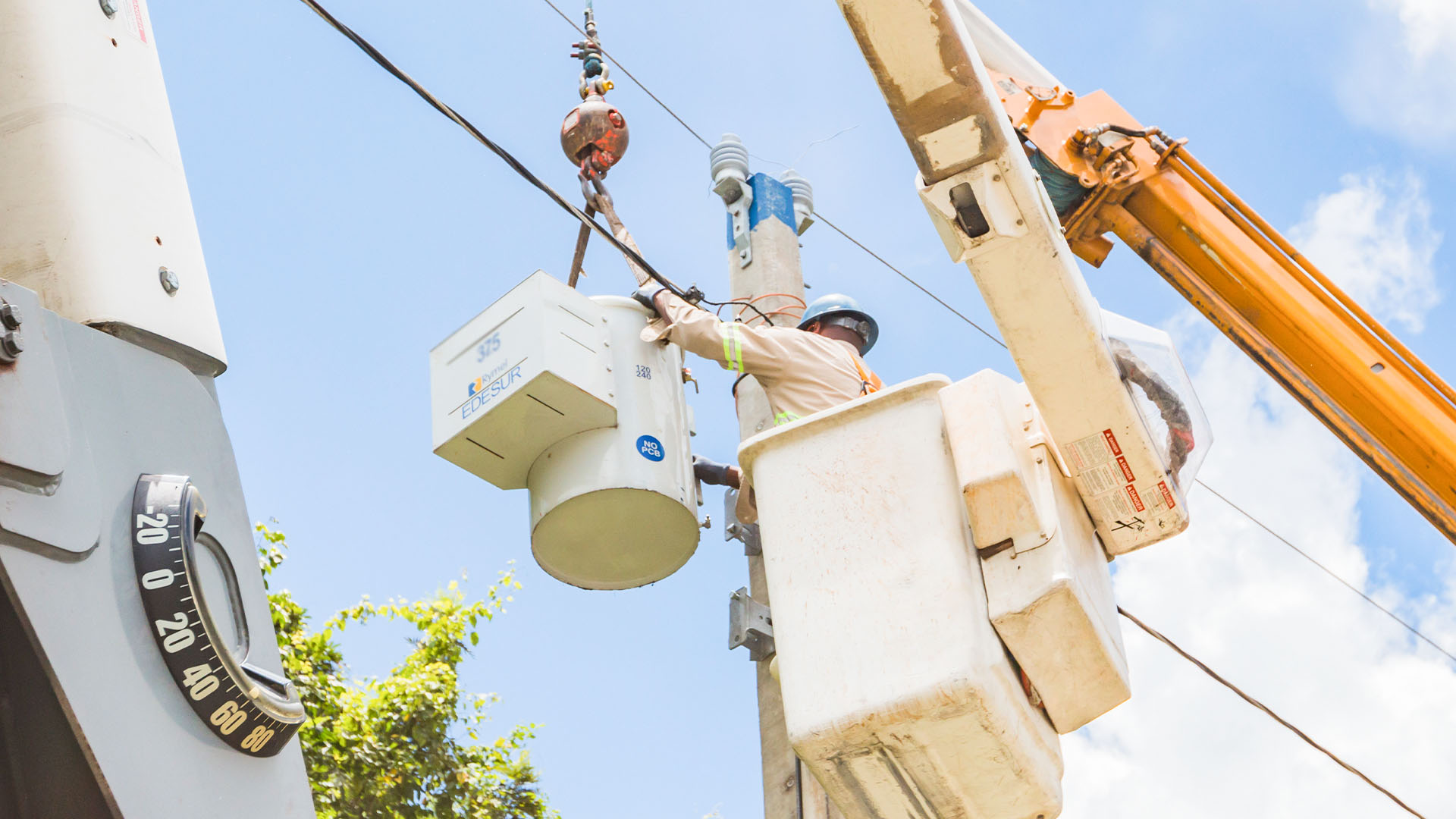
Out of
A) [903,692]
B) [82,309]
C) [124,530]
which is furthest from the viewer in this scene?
[903,692]

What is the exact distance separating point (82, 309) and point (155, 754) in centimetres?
63

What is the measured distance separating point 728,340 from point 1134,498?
4.58 feet

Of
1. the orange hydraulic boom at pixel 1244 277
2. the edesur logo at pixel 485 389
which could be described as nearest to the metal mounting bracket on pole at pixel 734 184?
the orange hydraulic boom at pixel 1244 277

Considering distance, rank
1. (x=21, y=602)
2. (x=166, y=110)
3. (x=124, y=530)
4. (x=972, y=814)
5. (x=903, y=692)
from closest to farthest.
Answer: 1. (x=21, y=602)
2. (x=124, y=530)
3. (x=166, y=110)
4. (x=903, y=692)
5. (x=972, y=814)

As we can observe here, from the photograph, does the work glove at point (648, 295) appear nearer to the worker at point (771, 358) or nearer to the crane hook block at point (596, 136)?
the worker at point (771, 358)

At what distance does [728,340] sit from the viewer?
4266 millimetres

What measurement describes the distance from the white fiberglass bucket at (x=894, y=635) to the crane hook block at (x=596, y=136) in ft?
6.73

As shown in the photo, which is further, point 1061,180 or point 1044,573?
point 1061,180

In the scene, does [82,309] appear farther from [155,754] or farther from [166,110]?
[155,754]

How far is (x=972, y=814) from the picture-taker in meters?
3.00

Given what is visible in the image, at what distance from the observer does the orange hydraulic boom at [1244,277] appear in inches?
181

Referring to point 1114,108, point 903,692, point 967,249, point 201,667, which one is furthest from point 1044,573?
point 1114,108

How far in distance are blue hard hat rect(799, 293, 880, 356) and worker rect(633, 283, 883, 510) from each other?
38 cm

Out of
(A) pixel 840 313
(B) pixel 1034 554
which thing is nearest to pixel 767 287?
(A) pixel 840 313
